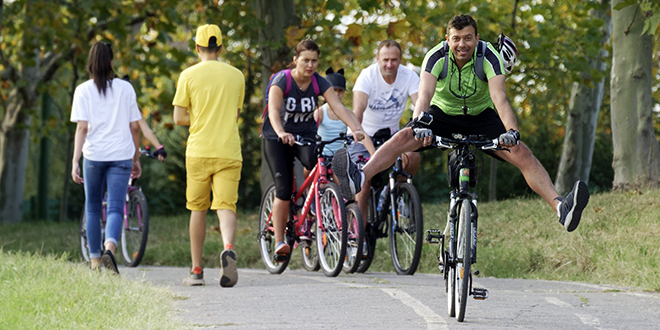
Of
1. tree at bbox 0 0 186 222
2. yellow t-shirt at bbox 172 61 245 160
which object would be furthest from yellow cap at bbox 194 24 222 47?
tree at bbox 0 0 186 222

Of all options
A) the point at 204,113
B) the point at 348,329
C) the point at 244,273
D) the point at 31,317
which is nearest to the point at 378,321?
the point at 348,329

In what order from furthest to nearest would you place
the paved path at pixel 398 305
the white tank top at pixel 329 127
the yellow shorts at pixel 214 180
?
the white tank top at pixel 329 127 → the yellow shorts at pixel 214 180 → the paved path at pixel 398 305

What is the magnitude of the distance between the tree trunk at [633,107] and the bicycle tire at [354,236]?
463 cm

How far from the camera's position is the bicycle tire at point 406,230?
8273 millimetres

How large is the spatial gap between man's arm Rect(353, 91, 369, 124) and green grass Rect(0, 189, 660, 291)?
2.19 metres

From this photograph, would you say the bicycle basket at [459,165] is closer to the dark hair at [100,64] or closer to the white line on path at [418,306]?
the white line on path at [418,306]

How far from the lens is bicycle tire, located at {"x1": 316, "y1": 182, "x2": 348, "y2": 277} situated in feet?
26.1

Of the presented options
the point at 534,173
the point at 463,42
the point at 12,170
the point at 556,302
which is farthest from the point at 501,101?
the point at 12,170

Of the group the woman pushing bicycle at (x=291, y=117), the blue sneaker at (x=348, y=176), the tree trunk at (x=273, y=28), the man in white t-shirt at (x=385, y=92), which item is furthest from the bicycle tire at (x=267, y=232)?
the tree trunk at (x=273, y=28)

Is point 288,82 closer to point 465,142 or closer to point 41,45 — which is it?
point 465,142

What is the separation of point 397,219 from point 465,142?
334 centimetres

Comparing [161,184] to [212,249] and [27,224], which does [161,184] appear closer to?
[27,224]

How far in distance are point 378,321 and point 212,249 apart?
7131 mm

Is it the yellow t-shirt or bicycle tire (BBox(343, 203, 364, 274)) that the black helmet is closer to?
A: bicycle tire (BBox(343, 203, 364, 274))
